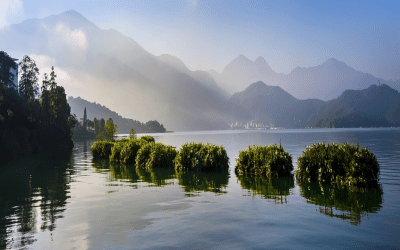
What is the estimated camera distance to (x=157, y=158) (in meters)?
29.4

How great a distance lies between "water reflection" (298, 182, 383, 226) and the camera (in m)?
11.1

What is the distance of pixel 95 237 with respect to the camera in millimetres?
9000

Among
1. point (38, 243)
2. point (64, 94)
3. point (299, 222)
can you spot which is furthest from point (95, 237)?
point (64, 94)

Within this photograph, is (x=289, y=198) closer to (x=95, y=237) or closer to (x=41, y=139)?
(x=95, y=237)

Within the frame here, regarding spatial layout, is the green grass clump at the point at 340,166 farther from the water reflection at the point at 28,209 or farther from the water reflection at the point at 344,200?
the water reflection at the point at 28,209

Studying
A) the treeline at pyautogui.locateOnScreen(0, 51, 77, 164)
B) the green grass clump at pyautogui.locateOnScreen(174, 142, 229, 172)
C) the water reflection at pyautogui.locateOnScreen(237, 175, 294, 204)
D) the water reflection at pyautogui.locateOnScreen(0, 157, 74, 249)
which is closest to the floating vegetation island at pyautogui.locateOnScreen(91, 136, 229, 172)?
the green grass clump at pyautogui.locateOnScreen(174, 142, 229, 172)

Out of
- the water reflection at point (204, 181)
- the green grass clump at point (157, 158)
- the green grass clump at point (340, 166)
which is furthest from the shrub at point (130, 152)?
the green grass clump at point (340, 166)

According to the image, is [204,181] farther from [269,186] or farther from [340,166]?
[340,166]

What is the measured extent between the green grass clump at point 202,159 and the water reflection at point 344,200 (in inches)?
341

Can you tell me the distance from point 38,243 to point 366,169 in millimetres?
15870

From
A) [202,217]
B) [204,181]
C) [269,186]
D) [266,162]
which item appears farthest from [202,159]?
[202,217]

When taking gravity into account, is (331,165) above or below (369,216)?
above

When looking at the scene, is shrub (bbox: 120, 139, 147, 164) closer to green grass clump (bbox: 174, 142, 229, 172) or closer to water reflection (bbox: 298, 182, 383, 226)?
green grass clump (bbox: 174, 142, 229, 172)

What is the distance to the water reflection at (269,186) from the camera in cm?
1479
